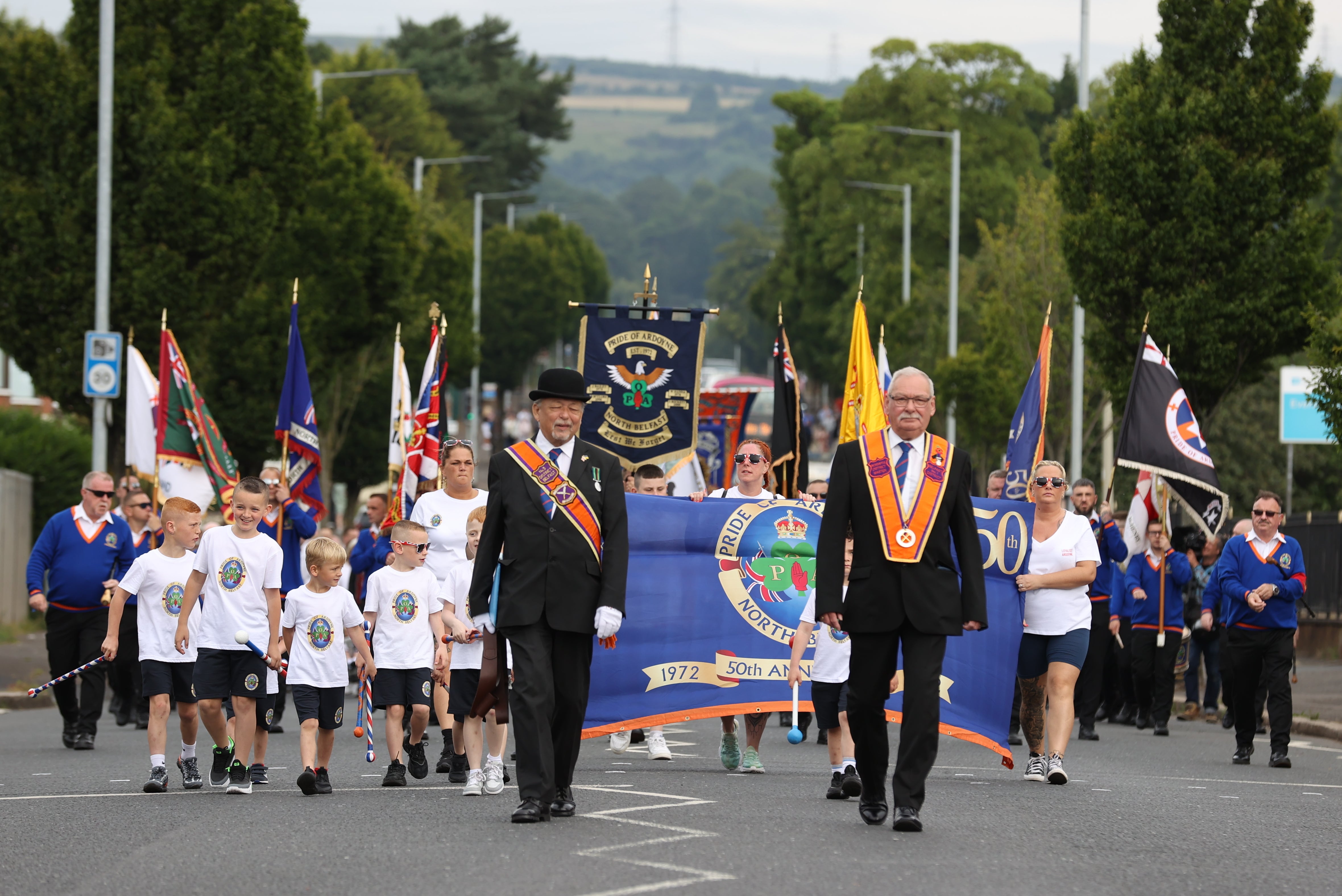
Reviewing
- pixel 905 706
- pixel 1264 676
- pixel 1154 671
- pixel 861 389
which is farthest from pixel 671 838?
pixel 1154 671

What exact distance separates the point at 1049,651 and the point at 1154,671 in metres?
5.84

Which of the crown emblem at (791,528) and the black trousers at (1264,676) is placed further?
the black trousers at (1264,676)

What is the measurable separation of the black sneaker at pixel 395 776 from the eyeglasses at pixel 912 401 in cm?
355

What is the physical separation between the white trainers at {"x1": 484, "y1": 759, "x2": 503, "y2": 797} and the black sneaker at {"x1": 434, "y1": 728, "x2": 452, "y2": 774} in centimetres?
140

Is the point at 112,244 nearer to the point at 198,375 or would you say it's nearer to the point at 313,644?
the point at 198,375

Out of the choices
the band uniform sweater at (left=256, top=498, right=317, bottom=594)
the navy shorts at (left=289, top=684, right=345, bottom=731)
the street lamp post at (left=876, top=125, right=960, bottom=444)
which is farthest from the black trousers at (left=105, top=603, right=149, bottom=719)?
the street lamp post at (left=876, top=125, right=960, bottom=444)

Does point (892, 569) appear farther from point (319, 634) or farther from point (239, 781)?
point (239, 781)

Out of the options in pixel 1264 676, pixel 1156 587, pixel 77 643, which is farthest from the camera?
pixel 1156 587

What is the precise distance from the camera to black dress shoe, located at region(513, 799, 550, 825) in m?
8.34

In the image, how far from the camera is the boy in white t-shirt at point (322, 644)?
10078mm

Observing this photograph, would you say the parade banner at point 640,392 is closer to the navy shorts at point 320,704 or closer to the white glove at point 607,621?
the navy shorts at point 320,704

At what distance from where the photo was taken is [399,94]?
2692 inches

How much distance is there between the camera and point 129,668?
15.8 metres

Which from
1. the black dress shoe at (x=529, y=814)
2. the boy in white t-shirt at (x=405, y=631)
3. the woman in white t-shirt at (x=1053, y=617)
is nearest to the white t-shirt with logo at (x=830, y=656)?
the woman in white t-shirt at (x=1053, y=617)
